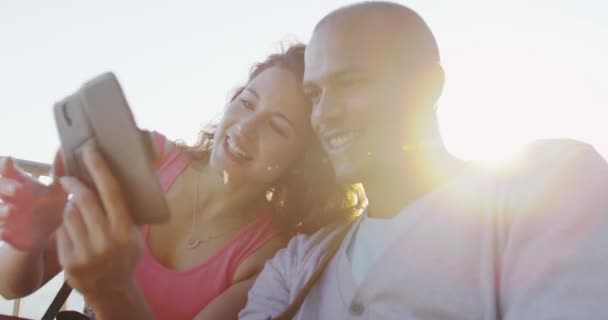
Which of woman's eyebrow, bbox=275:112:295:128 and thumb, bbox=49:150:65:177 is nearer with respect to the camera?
thumb, bbox=49:150:65:177

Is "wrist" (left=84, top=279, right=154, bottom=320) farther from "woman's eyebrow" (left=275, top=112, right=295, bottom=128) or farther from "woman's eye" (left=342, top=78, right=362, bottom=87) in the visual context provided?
"woman's eyebrow" (left=275, top=112, right=295, bottom=128)

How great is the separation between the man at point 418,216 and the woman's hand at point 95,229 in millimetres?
507

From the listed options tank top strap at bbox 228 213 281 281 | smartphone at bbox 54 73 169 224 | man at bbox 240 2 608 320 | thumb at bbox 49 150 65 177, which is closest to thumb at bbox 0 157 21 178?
thumb at bbox 49 150 65 177

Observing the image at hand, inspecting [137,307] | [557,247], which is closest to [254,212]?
[137,307]

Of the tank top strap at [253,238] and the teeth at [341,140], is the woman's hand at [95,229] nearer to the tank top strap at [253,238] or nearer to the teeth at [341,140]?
the teeth at [341,140]

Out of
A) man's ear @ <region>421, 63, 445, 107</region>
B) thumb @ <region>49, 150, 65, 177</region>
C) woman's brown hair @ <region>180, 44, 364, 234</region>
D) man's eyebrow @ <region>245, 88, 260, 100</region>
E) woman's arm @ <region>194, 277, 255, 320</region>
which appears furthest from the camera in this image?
woman's brown hair @ <region>180, 44, 364, 234</region>

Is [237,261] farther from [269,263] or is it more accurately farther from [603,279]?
[603,279]

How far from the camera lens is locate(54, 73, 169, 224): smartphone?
889 millimetres

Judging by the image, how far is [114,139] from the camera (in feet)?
2.95

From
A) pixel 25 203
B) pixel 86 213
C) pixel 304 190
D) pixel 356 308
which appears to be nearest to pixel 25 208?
pixel 25 203

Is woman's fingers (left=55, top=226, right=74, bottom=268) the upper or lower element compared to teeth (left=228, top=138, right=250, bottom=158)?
upper

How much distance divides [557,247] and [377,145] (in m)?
0.54

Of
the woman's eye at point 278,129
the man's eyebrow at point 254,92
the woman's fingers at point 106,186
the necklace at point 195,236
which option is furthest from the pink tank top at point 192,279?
the woman's fingers at point 106,186

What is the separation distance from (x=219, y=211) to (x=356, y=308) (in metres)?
1.13
